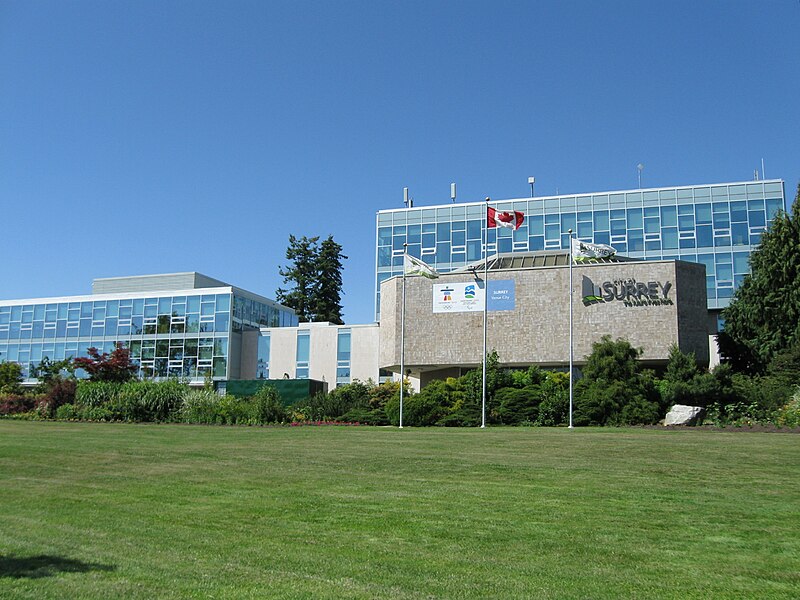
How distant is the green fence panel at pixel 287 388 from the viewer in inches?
1748

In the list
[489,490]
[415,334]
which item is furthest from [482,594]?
[415,334]

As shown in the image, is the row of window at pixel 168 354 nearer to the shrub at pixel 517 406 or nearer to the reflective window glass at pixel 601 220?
the shrub at pixel 517 406

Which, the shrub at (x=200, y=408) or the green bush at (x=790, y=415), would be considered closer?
the green bush at (x=790, y=415)

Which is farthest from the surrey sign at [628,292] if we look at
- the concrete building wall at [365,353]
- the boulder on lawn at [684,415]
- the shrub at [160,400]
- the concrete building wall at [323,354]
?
the shrub at [160,400]

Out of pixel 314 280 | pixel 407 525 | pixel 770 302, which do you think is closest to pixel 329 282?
pixel 314 280

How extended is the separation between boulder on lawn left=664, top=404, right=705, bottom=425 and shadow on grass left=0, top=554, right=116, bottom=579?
2582cm

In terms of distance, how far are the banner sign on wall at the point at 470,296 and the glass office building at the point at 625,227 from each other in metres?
9.40

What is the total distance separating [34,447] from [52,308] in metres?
43.2

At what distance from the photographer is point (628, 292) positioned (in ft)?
129

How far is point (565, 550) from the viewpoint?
26.8 ft

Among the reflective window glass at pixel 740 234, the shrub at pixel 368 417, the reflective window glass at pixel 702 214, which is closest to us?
the shrub at pixel 368 417

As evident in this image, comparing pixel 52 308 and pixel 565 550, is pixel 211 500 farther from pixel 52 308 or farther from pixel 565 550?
pixel 52 308

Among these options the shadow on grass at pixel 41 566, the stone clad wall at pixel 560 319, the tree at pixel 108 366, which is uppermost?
the stone clad wall at pixel 560 319

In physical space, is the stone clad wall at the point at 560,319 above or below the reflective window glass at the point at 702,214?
below
